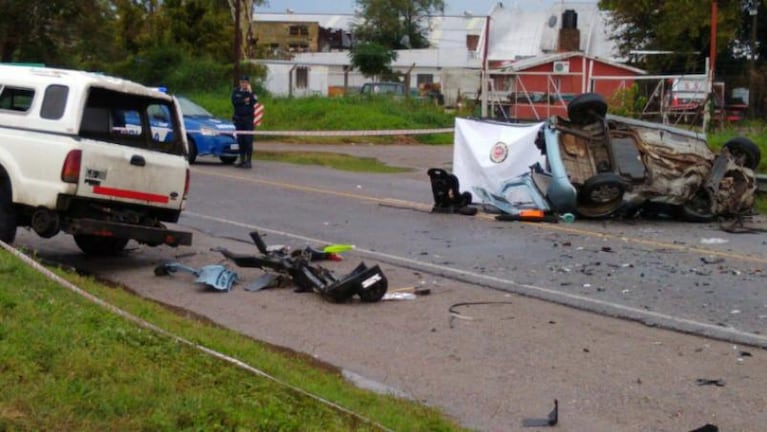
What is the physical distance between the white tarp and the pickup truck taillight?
25.3ft

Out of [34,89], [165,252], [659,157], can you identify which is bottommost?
[165,252]

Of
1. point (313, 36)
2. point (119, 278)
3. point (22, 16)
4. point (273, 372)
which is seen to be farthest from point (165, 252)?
point (313, 36)

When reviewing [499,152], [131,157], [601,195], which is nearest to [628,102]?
[499,152]

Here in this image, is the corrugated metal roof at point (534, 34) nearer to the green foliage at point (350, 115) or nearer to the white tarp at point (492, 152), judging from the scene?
the green foliage at point (350, 115)

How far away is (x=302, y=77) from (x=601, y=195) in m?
41.3

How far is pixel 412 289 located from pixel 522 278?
1.34 m

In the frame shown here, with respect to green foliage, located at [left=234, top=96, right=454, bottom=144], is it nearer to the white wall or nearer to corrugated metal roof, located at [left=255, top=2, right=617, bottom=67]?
the white wall

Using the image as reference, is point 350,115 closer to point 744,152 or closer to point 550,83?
point 550,83

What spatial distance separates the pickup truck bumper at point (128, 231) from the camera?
10211 millimetres

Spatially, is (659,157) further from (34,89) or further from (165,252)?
(34,89)

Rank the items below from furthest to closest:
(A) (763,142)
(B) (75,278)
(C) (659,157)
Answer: (A) (763,142)
(C) (659,157)
(B) (75,278)

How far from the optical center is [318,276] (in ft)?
32.8

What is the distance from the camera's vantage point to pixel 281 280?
10.3 meters

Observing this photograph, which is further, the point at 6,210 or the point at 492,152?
the point at 492,152
